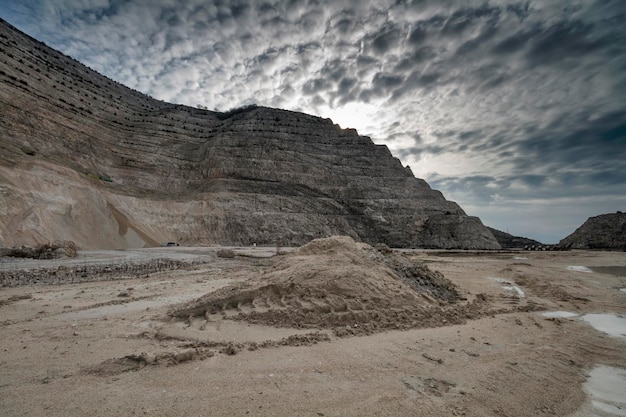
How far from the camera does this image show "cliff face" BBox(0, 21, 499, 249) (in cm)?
2917

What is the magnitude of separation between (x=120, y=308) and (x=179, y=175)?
44.6 m

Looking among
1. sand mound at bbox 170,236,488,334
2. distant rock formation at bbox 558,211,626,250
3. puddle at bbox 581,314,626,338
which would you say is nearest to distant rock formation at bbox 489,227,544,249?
distant rock formation at bbox 558,211,626,250

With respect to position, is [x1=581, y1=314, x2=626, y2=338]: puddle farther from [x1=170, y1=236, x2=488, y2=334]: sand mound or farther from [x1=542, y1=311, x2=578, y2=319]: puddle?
[x1=170, y1=236, x2=488, y2=334]: sand mound

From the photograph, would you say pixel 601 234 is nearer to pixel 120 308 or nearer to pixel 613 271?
pixel 613 271

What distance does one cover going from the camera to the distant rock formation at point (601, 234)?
51291mm

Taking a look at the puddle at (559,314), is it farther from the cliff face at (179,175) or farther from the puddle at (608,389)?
the cliff face at (179,175)

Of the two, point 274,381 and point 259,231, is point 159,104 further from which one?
point 274,381

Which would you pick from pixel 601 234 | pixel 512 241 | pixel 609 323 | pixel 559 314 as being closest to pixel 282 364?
pixel 559 314

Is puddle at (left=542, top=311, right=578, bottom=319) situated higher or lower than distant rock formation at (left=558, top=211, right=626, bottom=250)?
lower

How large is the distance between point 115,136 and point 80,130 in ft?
20.4

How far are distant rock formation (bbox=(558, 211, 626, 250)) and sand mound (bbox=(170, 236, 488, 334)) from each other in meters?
61.9

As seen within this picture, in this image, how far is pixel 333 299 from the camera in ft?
23.3

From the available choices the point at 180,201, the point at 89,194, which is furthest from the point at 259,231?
the point at 89,194

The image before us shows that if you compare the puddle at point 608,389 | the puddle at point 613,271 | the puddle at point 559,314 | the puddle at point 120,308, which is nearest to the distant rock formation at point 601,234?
the puddle at point 613,271
